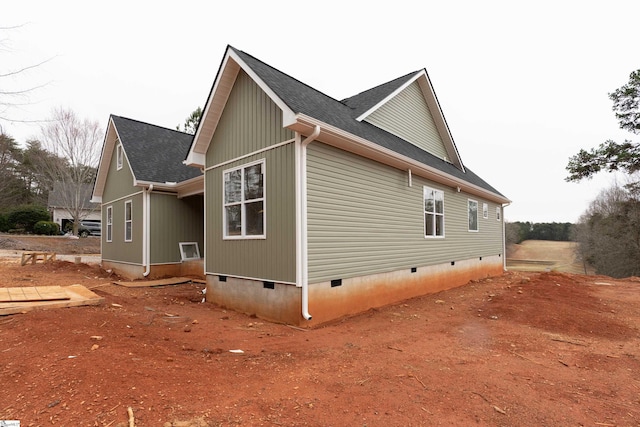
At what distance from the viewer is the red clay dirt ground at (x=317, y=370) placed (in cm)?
264

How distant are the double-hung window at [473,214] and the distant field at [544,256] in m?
28.8

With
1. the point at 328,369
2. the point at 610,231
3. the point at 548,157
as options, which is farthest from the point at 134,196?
the point at 548,157

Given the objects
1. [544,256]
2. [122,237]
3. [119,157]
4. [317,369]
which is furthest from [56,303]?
[544,256]

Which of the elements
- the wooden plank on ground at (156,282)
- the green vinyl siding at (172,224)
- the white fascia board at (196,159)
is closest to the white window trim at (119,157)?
the green vinyl siding at (172,224)

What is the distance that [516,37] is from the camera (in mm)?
11516

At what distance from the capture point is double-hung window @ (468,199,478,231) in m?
12.8

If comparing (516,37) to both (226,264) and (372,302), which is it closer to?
(372,302)

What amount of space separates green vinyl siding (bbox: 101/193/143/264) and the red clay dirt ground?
5869mm

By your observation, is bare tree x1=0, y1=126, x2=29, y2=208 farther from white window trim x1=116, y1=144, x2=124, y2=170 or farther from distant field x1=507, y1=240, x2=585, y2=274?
distant field x1=507, y1=240, x2=585, y2=274

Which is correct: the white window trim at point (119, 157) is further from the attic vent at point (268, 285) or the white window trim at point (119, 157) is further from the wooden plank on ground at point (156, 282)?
the attic vent at point (268, 285)

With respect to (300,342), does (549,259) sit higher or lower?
lower

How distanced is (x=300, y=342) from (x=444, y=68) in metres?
16.9

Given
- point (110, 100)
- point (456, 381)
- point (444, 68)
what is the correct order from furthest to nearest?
point (110, 100), point (444, 68), point (456, 381)

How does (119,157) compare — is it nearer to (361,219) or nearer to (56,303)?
(56,303)
